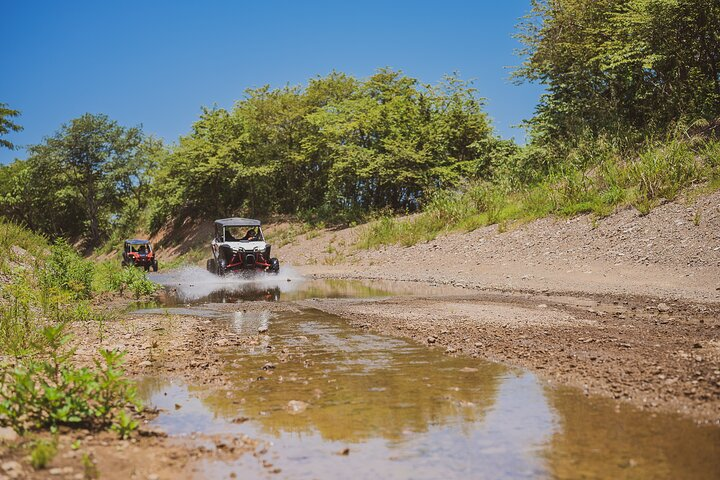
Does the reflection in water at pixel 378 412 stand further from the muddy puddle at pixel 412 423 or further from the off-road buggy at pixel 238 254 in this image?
the off-road buggy at pixel 238 254

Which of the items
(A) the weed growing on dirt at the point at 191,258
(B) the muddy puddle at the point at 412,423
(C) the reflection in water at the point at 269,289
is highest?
(A) the weed growing on dirt at the point at 191,258

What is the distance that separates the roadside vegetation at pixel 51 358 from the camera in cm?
446

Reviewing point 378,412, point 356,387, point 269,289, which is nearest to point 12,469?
point 378,412

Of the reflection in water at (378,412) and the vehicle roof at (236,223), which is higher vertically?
the vehicle roof at (236,223)

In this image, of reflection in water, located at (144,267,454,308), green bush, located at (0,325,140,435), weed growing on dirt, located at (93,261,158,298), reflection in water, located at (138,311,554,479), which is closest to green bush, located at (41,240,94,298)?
weed growing on dirt, located at (93,261,158,298)

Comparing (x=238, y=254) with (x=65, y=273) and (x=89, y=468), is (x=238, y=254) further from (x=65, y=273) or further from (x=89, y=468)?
(x=89, y=468)

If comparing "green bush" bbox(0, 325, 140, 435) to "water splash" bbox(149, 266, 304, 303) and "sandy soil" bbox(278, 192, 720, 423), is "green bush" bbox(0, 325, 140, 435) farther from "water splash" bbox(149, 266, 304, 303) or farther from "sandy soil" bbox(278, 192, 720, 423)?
"water splash" bbox(149, 266, 304, 303)

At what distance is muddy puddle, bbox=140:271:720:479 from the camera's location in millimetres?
3844

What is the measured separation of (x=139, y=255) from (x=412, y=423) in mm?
28849

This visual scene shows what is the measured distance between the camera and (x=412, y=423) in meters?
4.73

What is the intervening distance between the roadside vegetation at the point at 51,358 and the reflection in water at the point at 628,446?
126 inches

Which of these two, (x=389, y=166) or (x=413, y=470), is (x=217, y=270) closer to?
(x=389, y=166)

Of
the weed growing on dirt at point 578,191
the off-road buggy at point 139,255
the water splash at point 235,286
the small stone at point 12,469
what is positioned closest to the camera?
the small stone at point 12,469

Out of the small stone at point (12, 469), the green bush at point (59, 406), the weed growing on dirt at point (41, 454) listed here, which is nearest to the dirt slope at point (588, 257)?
the green bush at point (59, 406)
